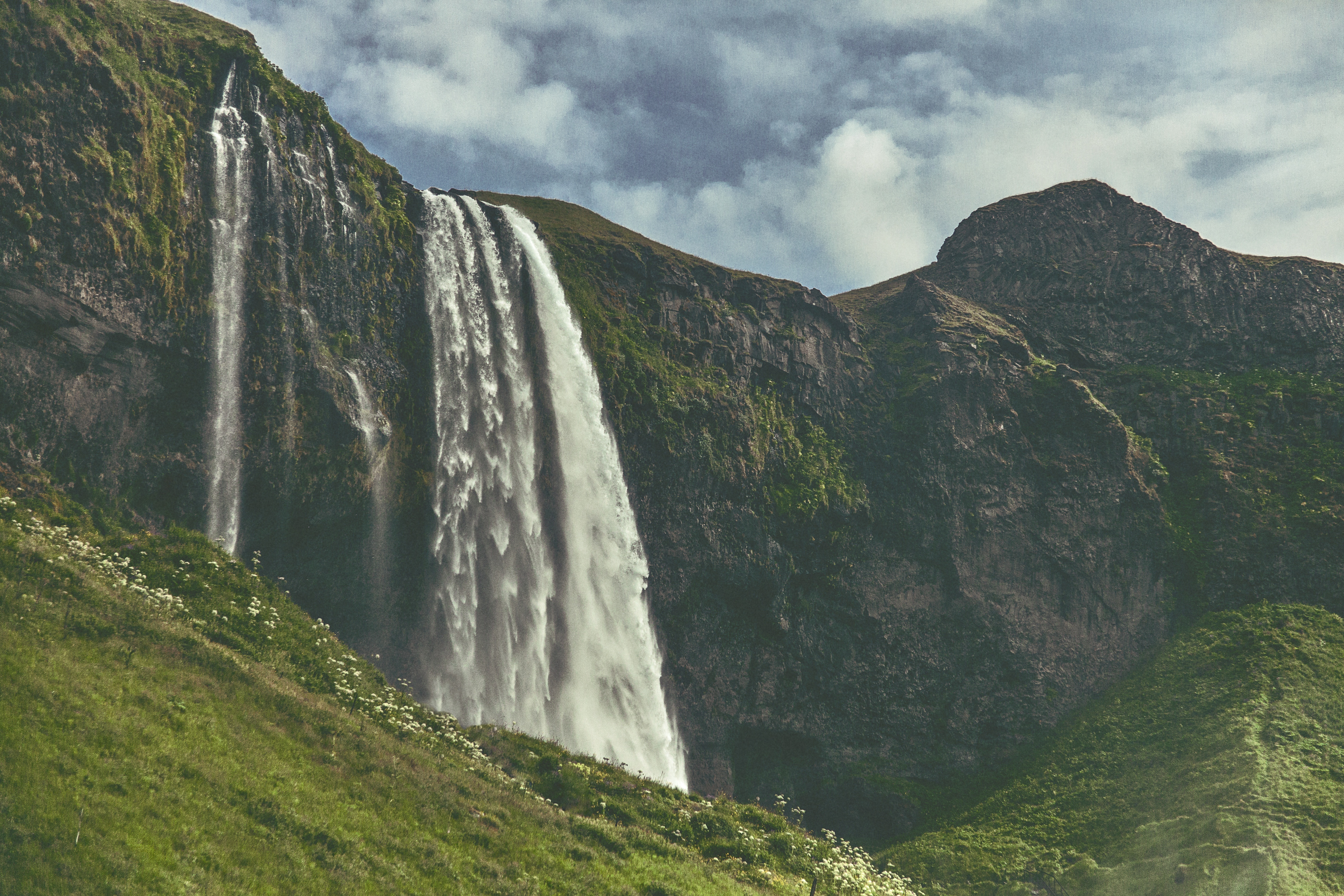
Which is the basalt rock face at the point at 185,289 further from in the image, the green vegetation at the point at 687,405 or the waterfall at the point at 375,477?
the green vegetation at the point at 687,405

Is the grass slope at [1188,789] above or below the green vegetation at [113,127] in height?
below

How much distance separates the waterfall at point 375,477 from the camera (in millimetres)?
39500

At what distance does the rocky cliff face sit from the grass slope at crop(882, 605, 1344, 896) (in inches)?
144

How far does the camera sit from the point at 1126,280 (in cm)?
7806

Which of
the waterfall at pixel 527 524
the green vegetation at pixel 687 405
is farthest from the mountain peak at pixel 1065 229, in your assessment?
the waterfall at pixel 527 524

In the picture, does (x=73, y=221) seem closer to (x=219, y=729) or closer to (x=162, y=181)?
(x=162, y=181)

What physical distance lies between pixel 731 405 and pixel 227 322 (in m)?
30.8

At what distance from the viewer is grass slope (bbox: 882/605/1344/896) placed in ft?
120

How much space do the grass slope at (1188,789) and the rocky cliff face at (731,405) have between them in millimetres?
3656

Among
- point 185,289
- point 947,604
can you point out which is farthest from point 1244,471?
point 185,289

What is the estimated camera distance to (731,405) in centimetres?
5762

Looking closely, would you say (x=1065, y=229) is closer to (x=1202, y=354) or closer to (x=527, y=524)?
(x=1202, y=354)

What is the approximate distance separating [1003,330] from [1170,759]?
3732cm

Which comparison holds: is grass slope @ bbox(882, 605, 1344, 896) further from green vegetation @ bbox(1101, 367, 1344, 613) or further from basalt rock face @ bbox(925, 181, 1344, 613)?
basalt rock face @ bbox(925, 181, 1344, 613)
